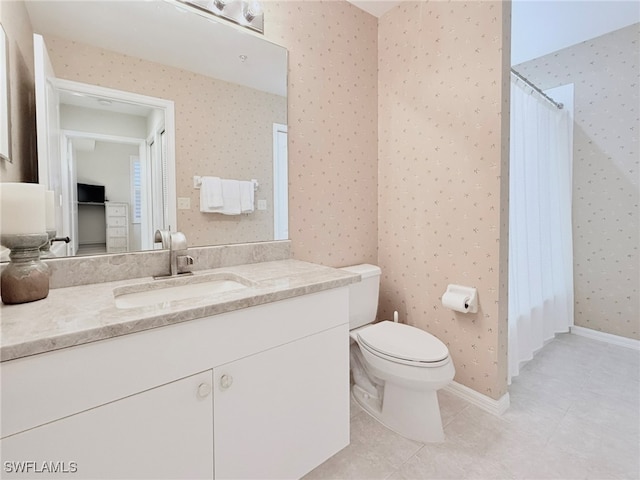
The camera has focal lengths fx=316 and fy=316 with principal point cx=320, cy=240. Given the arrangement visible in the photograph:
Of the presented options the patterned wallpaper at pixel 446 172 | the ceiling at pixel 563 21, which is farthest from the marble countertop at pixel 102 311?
the ceiling at pixel 563 21

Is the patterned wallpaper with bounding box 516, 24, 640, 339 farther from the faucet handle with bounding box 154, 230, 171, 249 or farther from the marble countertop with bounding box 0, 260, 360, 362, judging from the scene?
the faucet handle with bounding box 154, 230, 171, 249

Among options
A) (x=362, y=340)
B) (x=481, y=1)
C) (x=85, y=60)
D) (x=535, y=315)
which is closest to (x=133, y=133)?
(x=85, y=60)

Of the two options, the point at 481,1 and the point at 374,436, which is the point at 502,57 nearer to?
the point at 481,1

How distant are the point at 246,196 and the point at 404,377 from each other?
117cm

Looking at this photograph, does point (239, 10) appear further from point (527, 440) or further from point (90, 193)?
point (527, 440)

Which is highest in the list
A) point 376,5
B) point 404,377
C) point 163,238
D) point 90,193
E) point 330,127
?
point 376,5

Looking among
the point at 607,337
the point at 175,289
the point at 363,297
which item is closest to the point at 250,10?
the point at 175,289

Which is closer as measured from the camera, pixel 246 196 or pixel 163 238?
pixel 163 238

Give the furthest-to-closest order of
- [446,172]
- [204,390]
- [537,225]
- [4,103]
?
[537,225]
[446,172]
[4,103]
[204,390]

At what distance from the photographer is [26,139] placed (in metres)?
1.12

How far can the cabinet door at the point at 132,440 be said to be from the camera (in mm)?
697

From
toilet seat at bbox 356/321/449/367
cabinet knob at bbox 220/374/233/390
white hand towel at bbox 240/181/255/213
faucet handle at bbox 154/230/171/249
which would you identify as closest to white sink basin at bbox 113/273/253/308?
faucet handle at bbox 154/230/171/249

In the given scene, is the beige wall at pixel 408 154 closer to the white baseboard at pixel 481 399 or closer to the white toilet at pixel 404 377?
the white baseboard at pixel 481 399

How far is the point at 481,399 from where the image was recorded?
1.75 m
